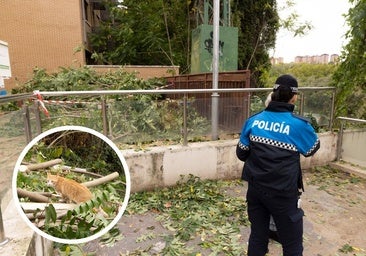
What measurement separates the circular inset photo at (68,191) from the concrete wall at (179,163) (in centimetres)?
252

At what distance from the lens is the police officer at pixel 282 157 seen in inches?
83.6

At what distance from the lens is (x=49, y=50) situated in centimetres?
1268

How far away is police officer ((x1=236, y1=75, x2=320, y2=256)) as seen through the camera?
2123 mm

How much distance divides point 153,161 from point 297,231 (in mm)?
2407

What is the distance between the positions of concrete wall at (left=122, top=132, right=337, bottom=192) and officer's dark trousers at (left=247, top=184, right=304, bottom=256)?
6.66 ft

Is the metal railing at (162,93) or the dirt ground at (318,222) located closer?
the dirt ground at (318,222)

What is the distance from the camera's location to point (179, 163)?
14.2 feet

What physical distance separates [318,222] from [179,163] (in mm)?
2059

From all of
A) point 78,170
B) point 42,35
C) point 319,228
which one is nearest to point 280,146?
point 78,170

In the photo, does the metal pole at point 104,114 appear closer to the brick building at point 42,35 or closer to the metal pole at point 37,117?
the metal pole at point 37,117

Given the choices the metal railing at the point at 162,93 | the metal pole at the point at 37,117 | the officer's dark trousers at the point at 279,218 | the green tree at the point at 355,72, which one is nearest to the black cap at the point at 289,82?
the officer's dark trousers at the point at 279,218

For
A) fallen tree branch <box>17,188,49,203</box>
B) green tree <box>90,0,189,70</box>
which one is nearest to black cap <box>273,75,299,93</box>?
fallen tree branch <box>17,188,49,203</box>

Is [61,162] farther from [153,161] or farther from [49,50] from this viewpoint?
[49,50]

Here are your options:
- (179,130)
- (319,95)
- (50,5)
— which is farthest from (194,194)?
(50,5)
